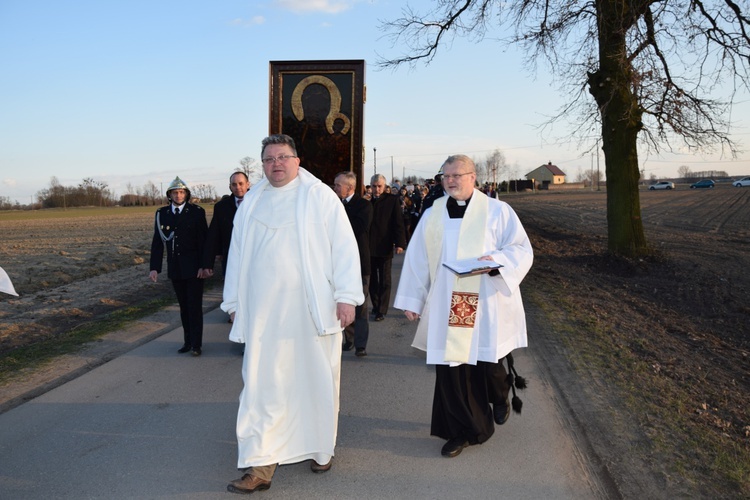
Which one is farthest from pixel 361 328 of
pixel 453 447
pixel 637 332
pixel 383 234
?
pixel 637 332

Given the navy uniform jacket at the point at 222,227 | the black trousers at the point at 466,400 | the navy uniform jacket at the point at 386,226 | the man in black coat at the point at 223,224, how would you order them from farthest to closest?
the navy uniform jacket at the point at 386,226 → the navy uniform jacket at the point at 222,227 → the man in black coat at the point at 223,224 → the black trousers at the point at 466,400

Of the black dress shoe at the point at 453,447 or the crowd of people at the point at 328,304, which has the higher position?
the crowd of people at the point at 328,304

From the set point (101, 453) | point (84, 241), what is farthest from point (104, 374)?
point (84, 241)

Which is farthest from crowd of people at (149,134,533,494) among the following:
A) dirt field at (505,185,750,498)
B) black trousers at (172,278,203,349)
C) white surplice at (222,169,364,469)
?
black trousers at (172,278,203,349)

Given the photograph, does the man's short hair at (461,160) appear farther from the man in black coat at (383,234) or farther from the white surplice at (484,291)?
the man in black coat at (383,234)

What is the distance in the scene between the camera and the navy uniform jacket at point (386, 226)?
9117 mm

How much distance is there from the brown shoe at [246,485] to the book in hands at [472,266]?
189 cm

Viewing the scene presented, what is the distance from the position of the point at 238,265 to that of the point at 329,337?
0.81 metres

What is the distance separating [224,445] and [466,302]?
2076mm

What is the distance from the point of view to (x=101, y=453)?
4.51 m

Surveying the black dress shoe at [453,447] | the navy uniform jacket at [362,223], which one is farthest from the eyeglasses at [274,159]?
the navy uniform jacket at [362,223]

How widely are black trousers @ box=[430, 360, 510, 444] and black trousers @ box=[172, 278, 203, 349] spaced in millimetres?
3628

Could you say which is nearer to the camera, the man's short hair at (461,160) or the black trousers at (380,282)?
the man's short hair at (461,160)

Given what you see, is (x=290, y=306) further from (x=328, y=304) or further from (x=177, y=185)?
→ (x=177, y=185)
